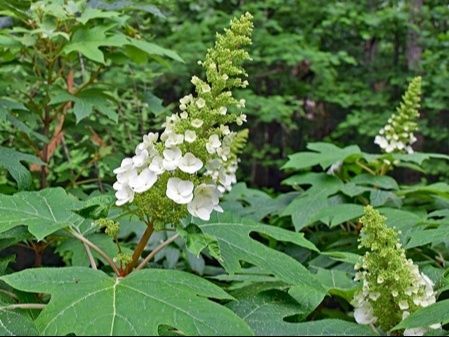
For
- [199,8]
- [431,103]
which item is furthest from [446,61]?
[199,8]

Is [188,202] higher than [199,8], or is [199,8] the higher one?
[188,202]

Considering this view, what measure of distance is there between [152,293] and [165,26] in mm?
6080

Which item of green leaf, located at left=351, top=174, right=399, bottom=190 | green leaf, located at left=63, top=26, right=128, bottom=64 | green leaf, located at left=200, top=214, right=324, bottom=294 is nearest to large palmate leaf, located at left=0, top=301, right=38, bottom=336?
green leaf, located at left=200, top=214, right=324, bottom=294

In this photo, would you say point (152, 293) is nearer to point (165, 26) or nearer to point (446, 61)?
point (165, 26)

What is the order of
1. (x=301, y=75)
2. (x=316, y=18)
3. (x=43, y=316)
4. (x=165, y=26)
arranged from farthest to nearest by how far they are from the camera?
(x=301, y=75) < (x=316, y=18) < (x=165, y=26) < (x=43, y=316)

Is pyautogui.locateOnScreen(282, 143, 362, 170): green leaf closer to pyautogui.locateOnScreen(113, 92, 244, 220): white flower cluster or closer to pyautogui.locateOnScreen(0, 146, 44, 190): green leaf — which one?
pyautogui.locateOnScreen(0, 146, 44, 190): green leaf

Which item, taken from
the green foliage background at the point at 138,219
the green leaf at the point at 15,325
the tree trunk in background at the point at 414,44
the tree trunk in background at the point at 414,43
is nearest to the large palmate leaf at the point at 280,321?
the green foliage background at the point at 138,219

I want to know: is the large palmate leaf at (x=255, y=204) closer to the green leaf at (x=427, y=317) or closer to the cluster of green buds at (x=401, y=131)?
the cluster of green buds at (x=401, y=131)

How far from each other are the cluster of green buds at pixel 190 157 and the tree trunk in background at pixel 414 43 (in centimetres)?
673

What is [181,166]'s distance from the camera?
1316 mm

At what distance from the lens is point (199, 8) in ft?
23.0

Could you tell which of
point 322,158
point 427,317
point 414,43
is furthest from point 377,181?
point 414,43

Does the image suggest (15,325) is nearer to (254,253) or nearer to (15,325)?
(15,325)

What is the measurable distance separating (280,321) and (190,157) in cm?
39
